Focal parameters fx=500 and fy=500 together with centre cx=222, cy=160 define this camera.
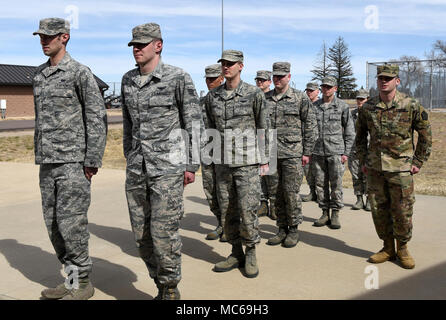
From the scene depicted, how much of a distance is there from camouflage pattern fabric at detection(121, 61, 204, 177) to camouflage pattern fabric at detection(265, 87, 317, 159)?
7.02 feet

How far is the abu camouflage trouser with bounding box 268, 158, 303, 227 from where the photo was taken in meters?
5.66

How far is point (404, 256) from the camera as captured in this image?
16.0 ft

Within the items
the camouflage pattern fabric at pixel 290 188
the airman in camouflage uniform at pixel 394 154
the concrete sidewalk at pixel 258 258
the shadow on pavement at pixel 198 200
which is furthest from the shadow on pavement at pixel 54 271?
the shadow on pavement at pixel 198 200

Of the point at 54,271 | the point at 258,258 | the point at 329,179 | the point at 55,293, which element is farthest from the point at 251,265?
the point at 329,179

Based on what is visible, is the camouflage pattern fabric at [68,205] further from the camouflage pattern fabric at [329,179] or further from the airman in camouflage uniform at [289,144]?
the camouflage pattern fabric at [329,179]

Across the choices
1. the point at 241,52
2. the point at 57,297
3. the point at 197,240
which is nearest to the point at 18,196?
the point at 197,240

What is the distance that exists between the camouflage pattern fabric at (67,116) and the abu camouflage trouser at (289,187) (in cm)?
242

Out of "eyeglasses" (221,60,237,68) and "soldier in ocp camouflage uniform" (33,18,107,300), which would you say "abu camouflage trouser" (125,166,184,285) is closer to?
"soldier in ocp camouflage uniform" (33,18,107,300)

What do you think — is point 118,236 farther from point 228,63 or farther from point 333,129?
point 333,129

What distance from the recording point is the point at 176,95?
3773mm

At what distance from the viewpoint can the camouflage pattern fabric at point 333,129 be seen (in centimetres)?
673

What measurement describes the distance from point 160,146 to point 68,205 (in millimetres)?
895

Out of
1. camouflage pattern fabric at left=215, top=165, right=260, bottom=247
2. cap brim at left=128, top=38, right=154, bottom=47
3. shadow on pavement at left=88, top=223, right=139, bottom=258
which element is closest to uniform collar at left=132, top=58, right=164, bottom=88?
cap brim at left=128, top=38, right=154, bottom=47
